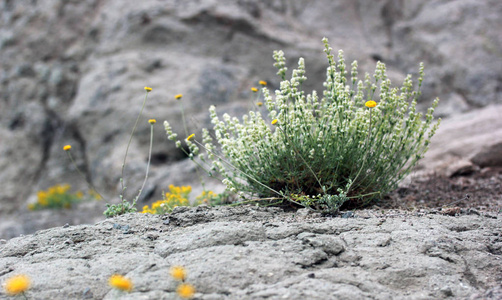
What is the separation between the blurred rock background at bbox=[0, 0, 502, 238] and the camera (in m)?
6.29

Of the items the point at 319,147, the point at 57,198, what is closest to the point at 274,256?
the point at 319,147

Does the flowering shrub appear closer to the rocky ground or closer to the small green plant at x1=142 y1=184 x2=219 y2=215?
the rocky ground

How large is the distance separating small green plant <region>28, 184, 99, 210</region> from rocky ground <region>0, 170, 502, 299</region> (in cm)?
408

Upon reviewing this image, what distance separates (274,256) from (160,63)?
5.16 metres

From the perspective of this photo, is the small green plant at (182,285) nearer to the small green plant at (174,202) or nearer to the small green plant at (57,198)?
the small green plant at (174,202)

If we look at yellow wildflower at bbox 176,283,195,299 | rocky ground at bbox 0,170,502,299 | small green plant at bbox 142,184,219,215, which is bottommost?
small green plant at bbox 142,184,219,215

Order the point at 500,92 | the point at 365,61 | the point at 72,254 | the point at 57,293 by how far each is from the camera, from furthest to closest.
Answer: the point at 365,61, the point at 500,92, the point at 72,254, the point at 57,293

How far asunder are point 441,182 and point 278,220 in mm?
2039

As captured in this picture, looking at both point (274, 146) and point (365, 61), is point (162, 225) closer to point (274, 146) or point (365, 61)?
point (274, 146)

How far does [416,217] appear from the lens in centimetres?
270

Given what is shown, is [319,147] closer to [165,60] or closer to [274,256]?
[274,256]

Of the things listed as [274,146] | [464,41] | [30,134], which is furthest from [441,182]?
[30,134]

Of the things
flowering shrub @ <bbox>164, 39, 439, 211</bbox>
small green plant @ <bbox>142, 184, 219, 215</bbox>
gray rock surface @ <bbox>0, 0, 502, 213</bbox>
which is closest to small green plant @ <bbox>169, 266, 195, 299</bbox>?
flowering shrub @ <bbox>164, 39, 439, 211</bbox>

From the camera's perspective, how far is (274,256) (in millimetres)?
2084
